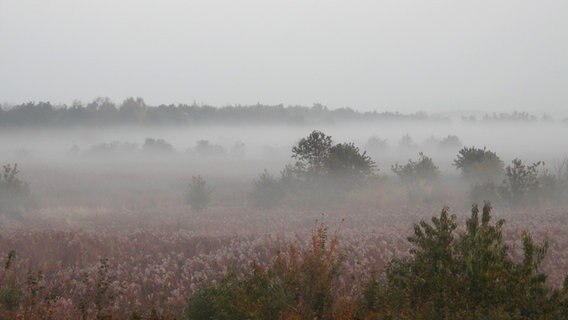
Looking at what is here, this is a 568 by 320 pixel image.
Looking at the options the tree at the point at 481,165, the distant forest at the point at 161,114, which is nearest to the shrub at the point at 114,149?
the distant forest at the point at 161,114

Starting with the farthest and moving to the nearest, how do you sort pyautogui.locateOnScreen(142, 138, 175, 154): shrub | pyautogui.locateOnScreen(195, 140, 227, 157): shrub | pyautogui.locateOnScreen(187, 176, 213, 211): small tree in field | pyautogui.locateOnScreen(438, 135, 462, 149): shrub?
pyautogui.locateOnScreen(438, 135, 462, 149): shrub
pyautogui.locateOnScreen(195, 140, 227, 157): shrub
pyautogui.locateOnScreen(142, 138, 175, 154): shrub
pyautogui.locateOnScreen(187, 176, 213, 211): small tree in field

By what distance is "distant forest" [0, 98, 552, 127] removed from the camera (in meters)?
78.7

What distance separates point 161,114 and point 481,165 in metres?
71.0

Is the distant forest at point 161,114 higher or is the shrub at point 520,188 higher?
the distant forest at point 161,114

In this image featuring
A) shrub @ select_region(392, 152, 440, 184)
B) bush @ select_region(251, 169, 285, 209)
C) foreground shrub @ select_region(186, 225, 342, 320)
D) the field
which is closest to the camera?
foreground shrub @ select_region(186, 225, 342, 320)

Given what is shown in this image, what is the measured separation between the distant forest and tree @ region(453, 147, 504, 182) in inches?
2656

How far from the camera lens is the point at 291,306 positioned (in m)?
6.46

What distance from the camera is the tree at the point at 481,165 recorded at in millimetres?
29375

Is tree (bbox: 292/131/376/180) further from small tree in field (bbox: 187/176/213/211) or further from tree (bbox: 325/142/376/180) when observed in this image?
small tree in field (bbox: 187/176/213/211)

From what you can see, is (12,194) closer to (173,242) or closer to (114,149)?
(173,242)

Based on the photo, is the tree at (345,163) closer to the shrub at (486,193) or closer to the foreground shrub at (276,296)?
the shrub at (486,193)

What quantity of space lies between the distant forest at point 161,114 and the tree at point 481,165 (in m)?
67.5

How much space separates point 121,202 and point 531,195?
76.7ft

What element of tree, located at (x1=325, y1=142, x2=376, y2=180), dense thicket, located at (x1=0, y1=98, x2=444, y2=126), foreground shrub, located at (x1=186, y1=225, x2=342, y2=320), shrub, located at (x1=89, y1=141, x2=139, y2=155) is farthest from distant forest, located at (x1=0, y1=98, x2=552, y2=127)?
foreground shrub, located at (x1=186, y1=225, x2=342, y2=320)
